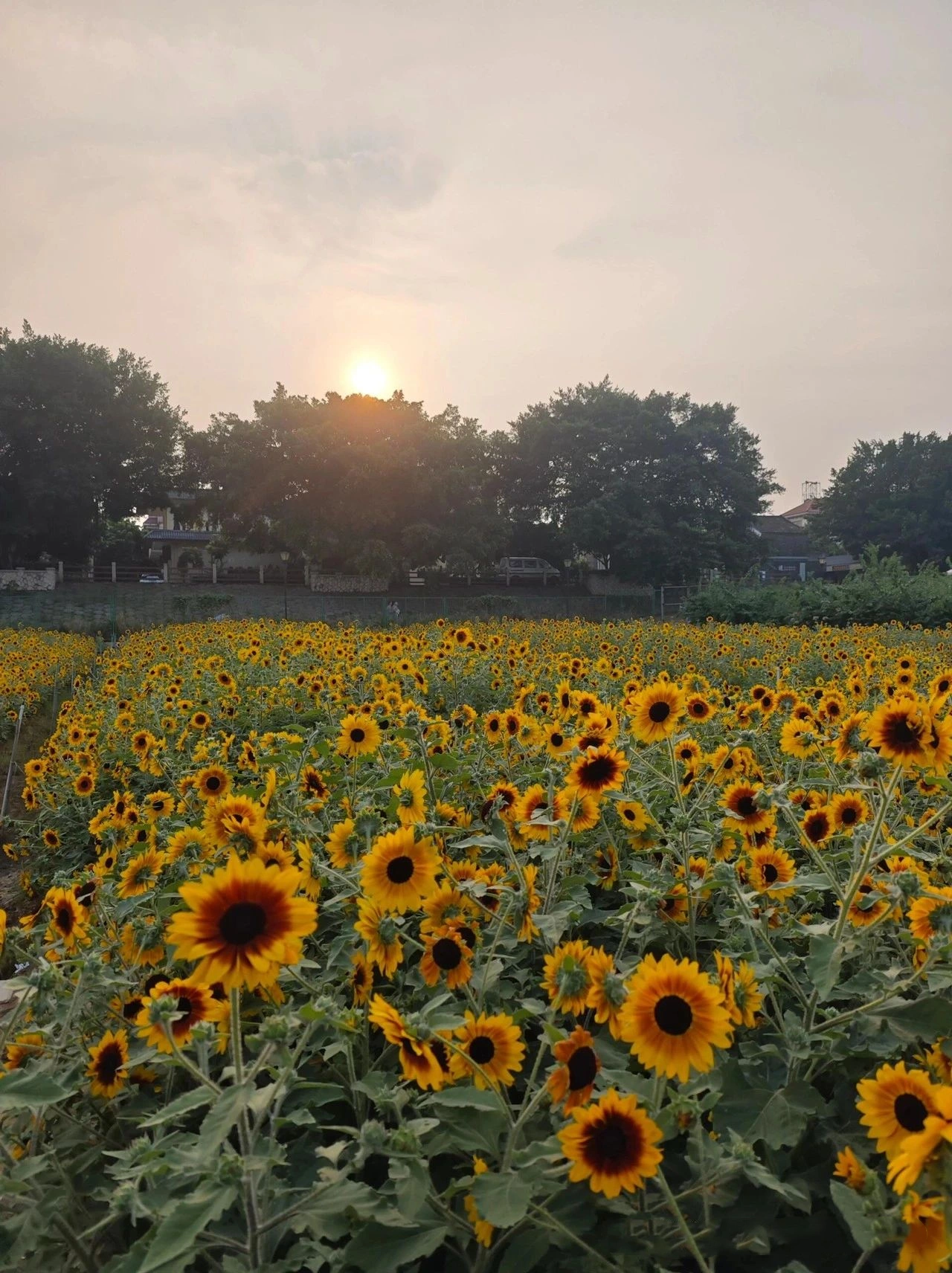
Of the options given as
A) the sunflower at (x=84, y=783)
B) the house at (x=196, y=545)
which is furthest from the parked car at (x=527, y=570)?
the sunflower at (x=84, y=783)

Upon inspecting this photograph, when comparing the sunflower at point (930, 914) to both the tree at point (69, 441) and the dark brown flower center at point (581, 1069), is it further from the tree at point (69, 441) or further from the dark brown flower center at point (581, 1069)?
the tree at point (69, 441)

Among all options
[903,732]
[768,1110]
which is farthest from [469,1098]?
[903,732]

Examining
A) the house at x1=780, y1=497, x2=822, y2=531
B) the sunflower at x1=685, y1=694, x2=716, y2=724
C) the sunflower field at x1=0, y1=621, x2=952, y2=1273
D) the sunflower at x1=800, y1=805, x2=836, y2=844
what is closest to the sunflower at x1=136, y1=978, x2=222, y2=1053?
the sunflower field at x1=0, y1=621, x2=952, y2=1273

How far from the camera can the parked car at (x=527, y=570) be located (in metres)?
37.6

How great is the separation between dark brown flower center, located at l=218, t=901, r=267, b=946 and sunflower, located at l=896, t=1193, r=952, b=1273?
72 cm

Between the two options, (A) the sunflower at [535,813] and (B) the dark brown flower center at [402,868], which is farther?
(A) the sunflower at [535,813]

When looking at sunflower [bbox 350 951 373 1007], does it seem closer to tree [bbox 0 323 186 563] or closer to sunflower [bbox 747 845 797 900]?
sunflower [bbox 747 845 797 900]

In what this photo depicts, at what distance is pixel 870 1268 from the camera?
1.16m

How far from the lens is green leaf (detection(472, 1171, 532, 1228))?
3.07ft

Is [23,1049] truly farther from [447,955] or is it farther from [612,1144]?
[612,1144]

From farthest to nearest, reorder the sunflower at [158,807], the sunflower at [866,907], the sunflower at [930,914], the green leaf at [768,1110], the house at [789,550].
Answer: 1. the house at [789,550]
2. the sunflower at [158,807]
3. the sunflower at [866,907]
4. the sunflower at [930,914]
5. the green leaf at [768,1110]

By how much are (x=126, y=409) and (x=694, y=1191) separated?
1483 inches

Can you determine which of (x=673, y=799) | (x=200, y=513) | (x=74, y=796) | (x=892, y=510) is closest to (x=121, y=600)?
(x=200, y=513)

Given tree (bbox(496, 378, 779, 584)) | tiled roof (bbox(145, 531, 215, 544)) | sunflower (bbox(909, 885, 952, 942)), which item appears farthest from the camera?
tiled roof (bbox(145, 531, 215, 544))
